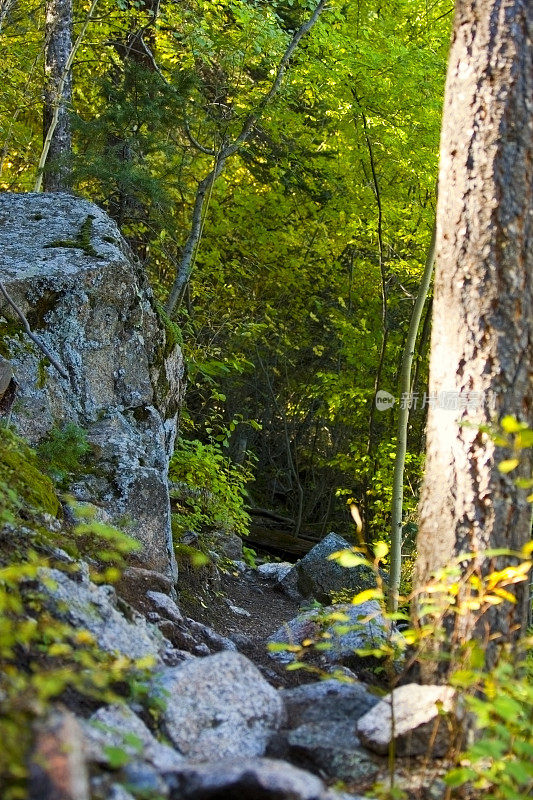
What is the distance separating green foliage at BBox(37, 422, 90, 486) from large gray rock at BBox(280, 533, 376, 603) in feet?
13.5

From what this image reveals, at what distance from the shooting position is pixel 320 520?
14.8 meters

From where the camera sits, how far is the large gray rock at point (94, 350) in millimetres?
5309

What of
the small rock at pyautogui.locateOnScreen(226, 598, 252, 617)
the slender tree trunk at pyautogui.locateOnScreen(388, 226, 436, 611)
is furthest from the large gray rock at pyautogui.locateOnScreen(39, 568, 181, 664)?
the slender tree trunk at pyautogui.locateOnScreen(388, 226, 436, 611)

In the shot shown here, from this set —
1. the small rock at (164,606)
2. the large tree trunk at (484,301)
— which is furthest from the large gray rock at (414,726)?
the small rock at (164,606)

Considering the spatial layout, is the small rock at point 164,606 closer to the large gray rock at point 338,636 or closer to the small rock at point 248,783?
the large gray rock at point 338,636

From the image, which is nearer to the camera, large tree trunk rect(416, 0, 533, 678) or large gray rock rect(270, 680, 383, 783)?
large gray rock rect(270, 680, 383, 783)

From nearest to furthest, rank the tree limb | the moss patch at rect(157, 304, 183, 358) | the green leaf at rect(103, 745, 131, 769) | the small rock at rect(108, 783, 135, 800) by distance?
the green leaf at rect(103, 745, 131, 769) → the small rock at rect(108, 783, 135, 800) → the moss patch at rect(157, 304, 183, 358) → the tree limb

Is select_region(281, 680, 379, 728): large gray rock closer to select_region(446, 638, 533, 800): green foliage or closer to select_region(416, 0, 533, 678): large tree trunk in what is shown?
select_region(416, 0, 533, 678): large tree trunk

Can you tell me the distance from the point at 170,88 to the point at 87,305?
A: 3596mm

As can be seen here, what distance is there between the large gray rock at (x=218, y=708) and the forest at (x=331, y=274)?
290mm

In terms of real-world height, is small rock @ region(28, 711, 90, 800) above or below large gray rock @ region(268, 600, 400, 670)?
above

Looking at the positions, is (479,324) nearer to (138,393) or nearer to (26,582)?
(26,582)

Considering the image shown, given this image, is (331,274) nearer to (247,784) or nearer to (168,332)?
(168,332)

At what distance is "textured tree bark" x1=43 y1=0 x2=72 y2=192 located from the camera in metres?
8.38
